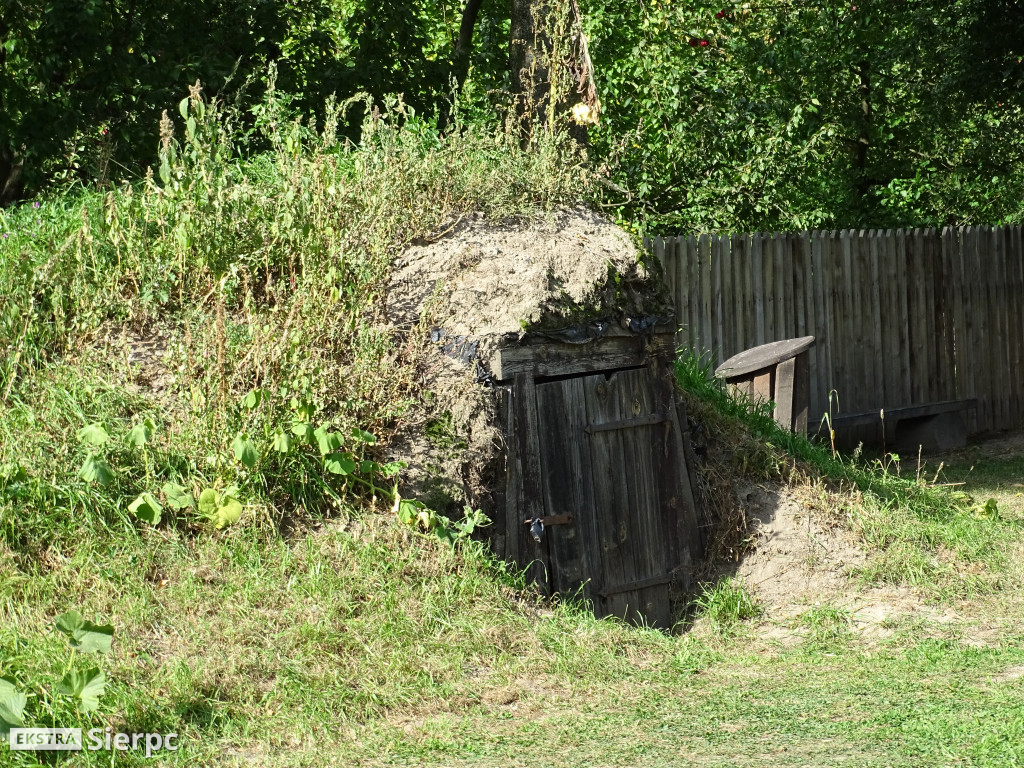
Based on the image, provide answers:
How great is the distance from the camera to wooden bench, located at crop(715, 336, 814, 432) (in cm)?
886

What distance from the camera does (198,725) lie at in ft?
14.3

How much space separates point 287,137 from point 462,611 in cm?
326

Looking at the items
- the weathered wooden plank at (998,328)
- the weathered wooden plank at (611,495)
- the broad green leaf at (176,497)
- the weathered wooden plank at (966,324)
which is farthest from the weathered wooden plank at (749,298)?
the broad green leaf at (176,497)

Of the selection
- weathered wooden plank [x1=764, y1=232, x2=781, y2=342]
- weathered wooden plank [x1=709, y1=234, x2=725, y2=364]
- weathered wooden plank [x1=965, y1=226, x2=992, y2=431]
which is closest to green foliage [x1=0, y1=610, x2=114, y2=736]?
weathered wooden plank [x1=709, y1=234, x2=725, y2=364]

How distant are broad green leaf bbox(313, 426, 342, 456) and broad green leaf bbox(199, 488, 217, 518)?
1.80ft

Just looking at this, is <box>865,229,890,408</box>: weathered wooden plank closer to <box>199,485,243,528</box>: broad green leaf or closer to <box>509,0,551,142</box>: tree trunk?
<box>509,0,551,142</box>: tree trunk

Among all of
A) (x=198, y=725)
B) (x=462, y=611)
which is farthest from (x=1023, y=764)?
(x=198, y=725)

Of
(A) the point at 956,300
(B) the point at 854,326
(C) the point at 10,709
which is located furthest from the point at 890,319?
(C) the point at 10,709

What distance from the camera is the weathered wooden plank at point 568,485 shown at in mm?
6137

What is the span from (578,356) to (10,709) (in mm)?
3489

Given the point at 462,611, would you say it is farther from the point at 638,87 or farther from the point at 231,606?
the point at 638,87

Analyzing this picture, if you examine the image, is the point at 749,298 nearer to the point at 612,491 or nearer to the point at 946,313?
the point at 946,313

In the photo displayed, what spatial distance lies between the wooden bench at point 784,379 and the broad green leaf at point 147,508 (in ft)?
17.0

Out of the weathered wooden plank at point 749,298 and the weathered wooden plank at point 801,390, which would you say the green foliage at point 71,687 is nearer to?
the weathered wooden plank at point 801,390
